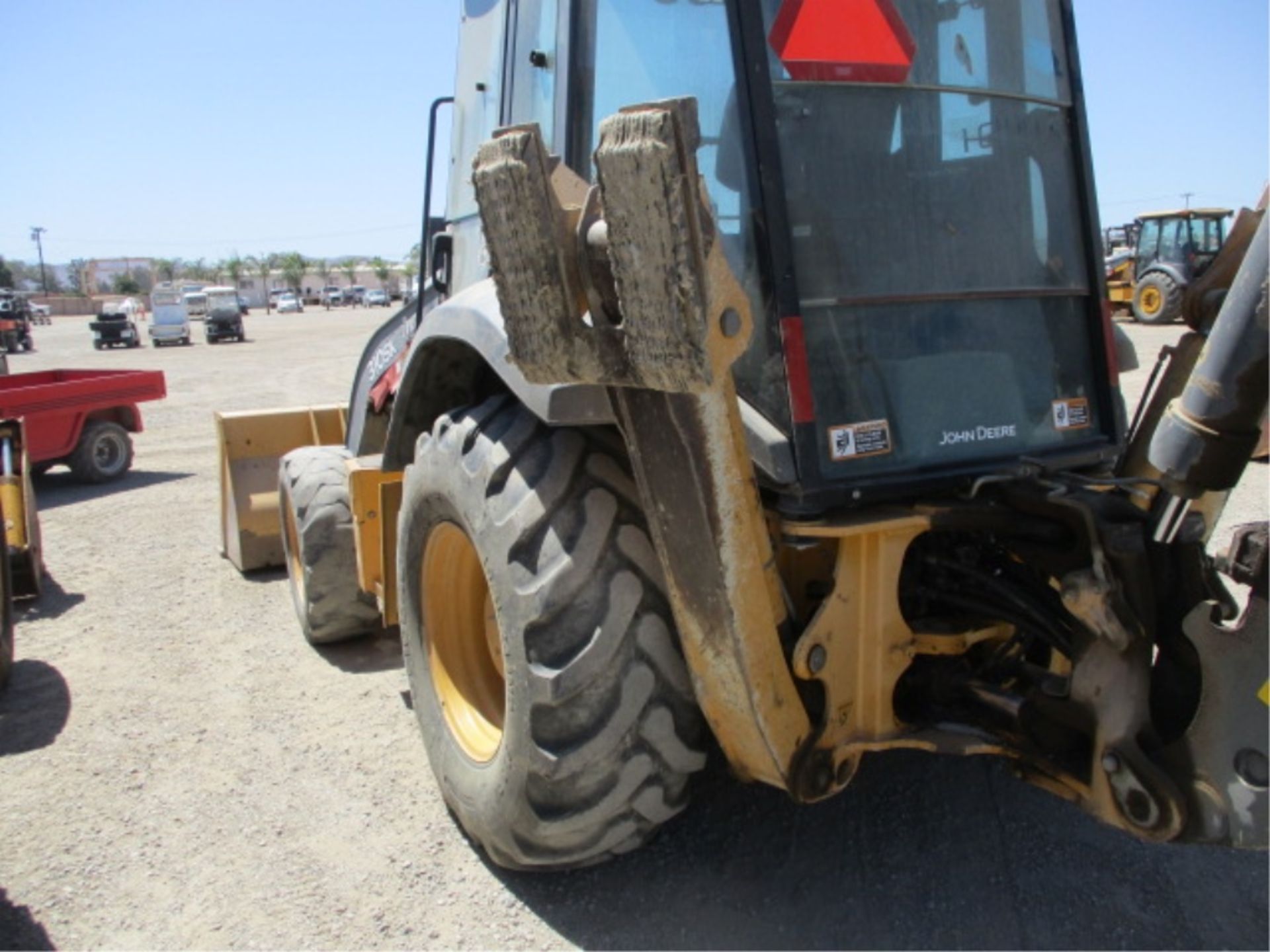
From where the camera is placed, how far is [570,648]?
7.61 feet

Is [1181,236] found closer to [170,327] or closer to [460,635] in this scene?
[460,635]

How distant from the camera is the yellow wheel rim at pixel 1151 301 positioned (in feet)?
68.9

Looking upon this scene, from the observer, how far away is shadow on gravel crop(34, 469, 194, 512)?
8.80 metres

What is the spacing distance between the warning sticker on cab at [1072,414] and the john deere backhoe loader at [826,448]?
0.04 ft

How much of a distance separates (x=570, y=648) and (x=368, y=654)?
2.69 m

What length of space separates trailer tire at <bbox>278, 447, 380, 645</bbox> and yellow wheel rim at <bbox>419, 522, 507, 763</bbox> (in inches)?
59.0

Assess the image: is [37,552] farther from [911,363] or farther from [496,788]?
[911,363]

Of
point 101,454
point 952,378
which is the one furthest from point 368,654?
point 101,454

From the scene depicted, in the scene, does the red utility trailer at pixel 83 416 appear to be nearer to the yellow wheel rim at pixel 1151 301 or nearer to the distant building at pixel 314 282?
the yellow wheel rim at pixel 1151 301

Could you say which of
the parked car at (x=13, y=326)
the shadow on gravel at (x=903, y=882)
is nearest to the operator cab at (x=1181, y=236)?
the shadow on gravel at (x=903, y=882)

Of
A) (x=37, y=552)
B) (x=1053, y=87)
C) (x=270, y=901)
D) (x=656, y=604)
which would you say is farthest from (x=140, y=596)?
(x=1053, y=87)

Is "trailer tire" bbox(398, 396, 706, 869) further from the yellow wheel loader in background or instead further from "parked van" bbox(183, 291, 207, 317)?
"parked van" bbox(183, 291, 207, 317)

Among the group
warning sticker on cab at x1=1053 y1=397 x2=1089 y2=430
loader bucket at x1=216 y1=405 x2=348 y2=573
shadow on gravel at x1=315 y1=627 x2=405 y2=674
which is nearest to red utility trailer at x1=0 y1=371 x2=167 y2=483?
loader bucket at x1=216 y1=405 x2=348 y2=573

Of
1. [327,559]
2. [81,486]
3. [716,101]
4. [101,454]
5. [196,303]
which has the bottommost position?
[81,486]
